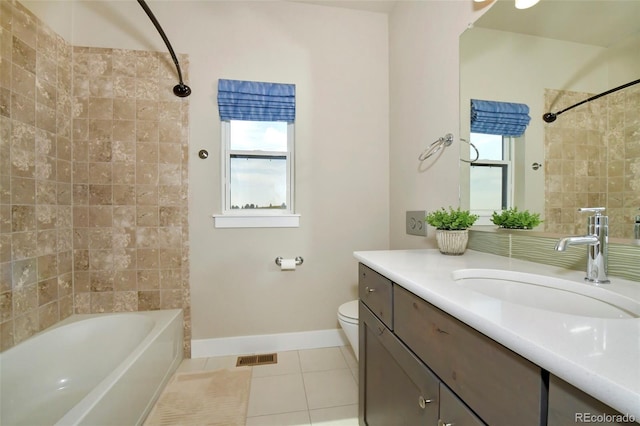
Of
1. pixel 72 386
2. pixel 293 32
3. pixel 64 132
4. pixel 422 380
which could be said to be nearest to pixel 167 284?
pixel 72 386

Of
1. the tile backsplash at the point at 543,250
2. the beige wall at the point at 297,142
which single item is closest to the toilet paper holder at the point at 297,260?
the beige wall at the point at 297,142

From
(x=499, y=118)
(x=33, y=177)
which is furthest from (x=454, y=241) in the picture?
(x=33, y=177)

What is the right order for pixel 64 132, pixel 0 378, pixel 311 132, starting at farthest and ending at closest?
pixel 311 132 < pixel 64 132 < pixel 0 378

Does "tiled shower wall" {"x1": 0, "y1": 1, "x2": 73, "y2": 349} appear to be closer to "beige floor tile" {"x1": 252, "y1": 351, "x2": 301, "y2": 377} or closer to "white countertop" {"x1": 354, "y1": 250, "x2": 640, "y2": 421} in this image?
"beige floor tile" {"x1": 252, "y1": 351, "x2": 301, "y2": 377}

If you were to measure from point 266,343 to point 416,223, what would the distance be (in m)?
1.43

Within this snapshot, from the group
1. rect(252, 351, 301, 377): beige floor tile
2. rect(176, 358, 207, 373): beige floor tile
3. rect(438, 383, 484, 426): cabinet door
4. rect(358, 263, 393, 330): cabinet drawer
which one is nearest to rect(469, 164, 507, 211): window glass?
rect(358, 263, 393, 330): cabinet drawer

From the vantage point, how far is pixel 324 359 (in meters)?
1.83

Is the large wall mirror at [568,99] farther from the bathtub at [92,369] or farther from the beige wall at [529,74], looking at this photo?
the bathtub at [92,369]

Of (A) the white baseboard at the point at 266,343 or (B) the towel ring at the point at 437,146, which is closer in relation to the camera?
A: (B) the towel ring at the point at 437,146

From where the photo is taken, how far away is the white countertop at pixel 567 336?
0.98ft

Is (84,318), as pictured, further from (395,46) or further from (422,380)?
(395,46)

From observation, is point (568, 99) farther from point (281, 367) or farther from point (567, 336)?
point (281, 367)

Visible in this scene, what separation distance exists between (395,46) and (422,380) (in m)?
2.16

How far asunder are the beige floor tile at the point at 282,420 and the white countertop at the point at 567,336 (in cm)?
108
